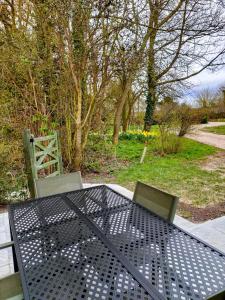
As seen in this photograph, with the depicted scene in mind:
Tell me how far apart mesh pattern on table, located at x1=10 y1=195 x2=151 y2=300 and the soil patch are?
223 centimetres

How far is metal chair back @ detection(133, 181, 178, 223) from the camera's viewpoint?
1.59 m

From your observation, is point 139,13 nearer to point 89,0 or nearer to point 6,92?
point 89,0

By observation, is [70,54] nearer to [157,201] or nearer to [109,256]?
[157,201]

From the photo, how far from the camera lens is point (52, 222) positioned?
1552 millimetres

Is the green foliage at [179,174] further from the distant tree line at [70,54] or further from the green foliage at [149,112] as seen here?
the green foliage at [149,112]

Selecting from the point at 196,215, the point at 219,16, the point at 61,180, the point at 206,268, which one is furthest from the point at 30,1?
the point at 206,268

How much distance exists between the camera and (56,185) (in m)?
2.23

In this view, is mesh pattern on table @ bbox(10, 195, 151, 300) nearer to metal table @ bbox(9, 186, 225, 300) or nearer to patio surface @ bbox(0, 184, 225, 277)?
metal table @ bbox(9, 186, 225, 300)

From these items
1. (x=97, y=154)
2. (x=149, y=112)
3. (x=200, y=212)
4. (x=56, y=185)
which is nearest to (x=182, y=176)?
(x=200, y=212)

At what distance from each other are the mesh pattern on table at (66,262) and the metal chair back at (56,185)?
1.61 ft

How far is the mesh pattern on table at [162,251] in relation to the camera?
0.96 m

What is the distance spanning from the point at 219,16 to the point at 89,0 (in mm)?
3713

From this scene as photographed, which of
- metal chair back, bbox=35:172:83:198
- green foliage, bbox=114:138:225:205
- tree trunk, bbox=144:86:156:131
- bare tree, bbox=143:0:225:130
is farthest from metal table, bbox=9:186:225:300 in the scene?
tree trunk, bbox=144:86:156:131

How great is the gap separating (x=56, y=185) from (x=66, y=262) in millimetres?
1164
